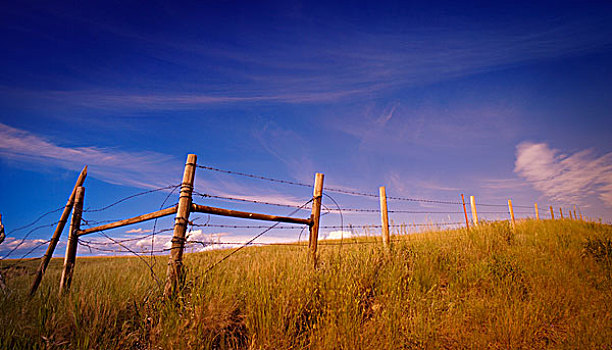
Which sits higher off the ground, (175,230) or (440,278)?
(175,230)

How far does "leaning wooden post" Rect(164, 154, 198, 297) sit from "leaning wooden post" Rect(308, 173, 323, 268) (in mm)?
2279

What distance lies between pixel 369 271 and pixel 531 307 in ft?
8.19

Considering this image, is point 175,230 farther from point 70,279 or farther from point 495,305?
point 495,305

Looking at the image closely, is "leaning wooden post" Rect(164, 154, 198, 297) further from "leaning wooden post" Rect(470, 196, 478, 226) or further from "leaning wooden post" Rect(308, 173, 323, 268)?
"leaning wooden post" Rect(470, 196, 478, 226)

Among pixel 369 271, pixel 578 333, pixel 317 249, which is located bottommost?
pixel 578 333

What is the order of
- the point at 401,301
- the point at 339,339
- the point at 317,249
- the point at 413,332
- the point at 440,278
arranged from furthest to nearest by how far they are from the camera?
the point at 440,278 → the point at 317,249 → the point at 401,301 → the point at 413,332 → the point at 339,339

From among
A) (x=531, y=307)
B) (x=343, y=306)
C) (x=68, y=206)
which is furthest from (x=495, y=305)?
(x=68, y=206)

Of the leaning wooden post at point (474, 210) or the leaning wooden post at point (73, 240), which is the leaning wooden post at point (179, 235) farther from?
the leaning wooden post at point (474, 210)

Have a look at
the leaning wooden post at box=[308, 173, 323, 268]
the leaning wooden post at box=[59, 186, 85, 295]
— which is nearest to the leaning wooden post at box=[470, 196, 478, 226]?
the leaning wooden post at box=[308, 173, 323, 268]

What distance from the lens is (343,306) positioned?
149 inches

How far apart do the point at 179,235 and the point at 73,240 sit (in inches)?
126

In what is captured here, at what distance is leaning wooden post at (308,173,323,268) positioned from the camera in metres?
5.34

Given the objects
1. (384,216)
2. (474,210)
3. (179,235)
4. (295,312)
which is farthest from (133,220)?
(474,210)

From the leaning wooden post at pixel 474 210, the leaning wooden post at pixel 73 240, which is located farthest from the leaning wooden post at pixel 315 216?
the leaning wooden post at pixel 474 210
